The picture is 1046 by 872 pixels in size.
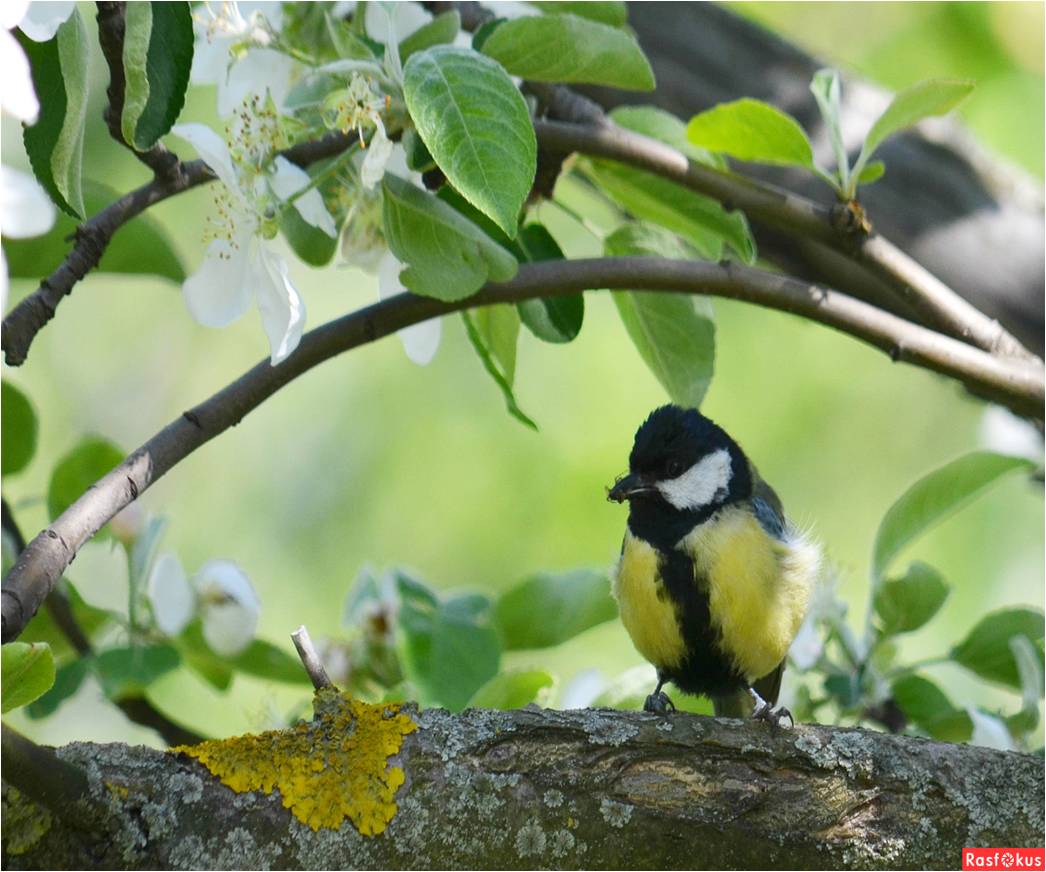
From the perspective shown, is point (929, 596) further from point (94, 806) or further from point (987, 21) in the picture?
point (987, 21)

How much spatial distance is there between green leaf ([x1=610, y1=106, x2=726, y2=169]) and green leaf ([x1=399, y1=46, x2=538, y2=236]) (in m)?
0.56

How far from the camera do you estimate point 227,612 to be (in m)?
2.04

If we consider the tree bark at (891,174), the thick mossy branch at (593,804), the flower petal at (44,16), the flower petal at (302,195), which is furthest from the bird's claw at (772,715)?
the tree bark at (891,174)

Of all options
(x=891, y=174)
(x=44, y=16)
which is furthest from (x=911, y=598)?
(x=44, y=16)

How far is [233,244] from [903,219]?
1.98 metres

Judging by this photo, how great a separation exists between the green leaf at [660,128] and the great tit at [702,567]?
1.63 feet

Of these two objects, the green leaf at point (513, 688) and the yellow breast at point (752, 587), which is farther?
the yellow breast at point (752, 587)

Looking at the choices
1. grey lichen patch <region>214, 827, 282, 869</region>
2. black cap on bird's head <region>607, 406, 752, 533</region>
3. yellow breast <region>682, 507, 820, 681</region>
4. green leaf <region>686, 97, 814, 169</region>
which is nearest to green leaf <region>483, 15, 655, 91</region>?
green leaf <region>686, 97, 814, 169</region>

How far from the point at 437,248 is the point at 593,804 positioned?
70 cm

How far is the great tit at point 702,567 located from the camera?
2.12 meters

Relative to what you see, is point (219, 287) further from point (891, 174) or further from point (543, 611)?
point (891, 174)

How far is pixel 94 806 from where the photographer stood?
1368 millimetres

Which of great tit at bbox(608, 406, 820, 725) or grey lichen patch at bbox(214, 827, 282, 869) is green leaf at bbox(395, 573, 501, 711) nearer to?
great tit at bbox(608, 406, 820, 725)

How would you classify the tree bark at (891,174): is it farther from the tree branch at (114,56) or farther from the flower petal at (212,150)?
the tree branch at (114,56)
